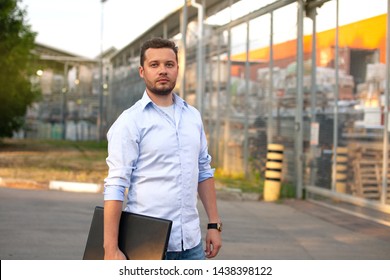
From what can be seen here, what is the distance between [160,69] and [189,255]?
876mm

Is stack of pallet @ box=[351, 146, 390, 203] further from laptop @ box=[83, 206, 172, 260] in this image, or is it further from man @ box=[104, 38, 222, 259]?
laptop @ box=[83, 206, 172, 260]

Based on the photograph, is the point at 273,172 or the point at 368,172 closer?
the point at 368,172

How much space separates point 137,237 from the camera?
3.67 meters

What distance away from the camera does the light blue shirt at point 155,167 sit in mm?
3820

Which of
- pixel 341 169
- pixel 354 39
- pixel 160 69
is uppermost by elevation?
pixel 354 39

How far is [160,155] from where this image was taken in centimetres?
388

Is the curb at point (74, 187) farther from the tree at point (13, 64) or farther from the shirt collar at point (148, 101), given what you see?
the tree at point (13, 64)

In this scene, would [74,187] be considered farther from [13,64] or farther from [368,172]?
[13,64]

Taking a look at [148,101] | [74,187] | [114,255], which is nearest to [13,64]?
[74,187]

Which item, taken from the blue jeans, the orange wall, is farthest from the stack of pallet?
the blue jeans

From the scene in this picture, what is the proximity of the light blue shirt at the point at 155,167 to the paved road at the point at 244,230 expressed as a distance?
14.1 feet

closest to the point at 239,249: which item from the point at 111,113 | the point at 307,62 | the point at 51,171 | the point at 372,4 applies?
the point at 372,4

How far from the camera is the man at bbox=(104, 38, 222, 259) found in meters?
3.82

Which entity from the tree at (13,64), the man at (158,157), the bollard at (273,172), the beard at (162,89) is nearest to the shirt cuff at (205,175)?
the man at (158,157)
